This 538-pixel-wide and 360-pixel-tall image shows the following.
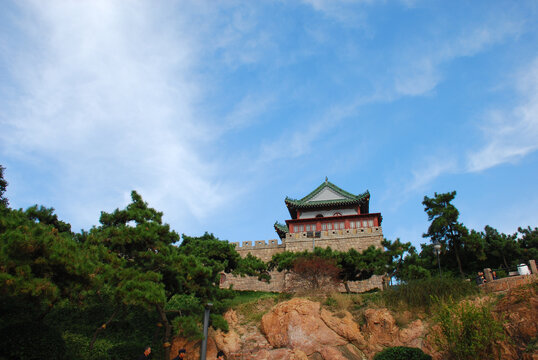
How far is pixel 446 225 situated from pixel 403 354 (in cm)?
1521

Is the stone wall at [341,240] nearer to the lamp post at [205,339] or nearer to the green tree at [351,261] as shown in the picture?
the green tree at [351,261]

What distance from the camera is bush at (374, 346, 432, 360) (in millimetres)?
11375

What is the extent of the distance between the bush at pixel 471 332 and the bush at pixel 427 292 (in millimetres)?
4165

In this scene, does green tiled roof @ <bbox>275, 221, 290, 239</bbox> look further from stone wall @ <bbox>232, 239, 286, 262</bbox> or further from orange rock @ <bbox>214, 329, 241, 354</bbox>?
orange rock @ <bbox>214, 329, 241, 354</bbox>

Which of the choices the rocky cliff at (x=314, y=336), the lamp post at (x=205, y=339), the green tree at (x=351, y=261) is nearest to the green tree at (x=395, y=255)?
the green tree at (x=351, y=261)

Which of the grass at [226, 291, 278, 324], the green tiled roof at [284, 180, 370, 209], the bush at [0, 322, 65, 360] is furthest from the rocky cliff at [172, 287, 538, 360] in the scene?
the green tiled roof at [284, 180, 370, 209]

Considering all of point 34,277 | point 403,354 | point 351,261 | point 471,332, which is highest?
point 351,261

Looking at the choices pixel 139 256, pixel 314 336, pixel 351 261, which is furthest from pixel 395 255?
pixel 139 256

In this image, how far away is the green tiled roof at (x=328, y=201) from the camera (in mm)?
32500

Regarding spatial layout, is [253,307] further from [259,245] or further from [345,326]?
[259,245]

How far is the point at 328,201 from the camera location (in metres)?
33.0

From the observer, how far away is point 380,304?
15250 mm

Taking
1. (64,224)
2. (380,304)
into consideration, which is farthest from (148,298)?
(64,224)

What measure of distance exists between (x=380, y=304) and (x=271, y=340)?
442 cm
